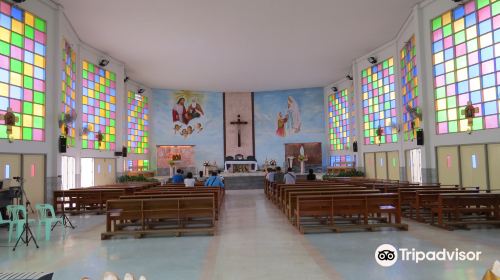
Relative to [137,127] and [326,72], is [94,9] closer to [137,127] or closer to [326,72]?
[137,127]

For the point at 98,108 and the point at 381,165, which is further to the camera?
the point at 381,165

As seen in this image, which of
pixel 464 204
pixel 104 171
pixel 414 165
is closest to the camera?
pixel 464 204

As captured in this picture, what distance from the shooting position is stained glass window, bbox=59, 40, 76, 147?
44.3ft

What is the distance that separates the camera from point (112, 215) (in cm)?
764

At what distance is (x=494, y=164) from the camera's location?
1089 centimetres

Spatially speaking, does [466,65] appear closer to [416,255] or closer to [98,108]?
[416,255]

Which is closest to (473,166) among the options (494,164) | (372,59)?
(494,164)

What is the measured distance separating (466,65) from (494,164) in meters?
3.20

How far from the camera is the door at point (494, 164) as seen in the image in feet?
35.3

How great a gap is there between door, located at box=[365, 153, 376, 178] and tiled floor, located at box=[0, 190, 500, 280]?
11722 mm

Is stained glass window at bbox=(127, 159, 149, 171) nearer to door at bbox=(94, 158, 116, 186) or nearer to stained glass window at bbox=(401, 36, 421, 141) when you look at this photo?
door at bbox=(94, 158, 116, 186)

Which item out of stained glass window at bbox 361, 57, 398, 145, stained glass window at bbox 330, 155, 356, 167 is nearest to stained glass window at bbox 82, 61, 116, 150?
stained glass window at bbox 361, 57, 398, 145

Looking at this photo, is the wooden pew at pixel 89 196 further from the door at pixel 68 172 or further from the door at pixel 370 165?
the door at pixel 370 165

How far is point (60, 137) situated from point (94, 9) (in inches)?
180
